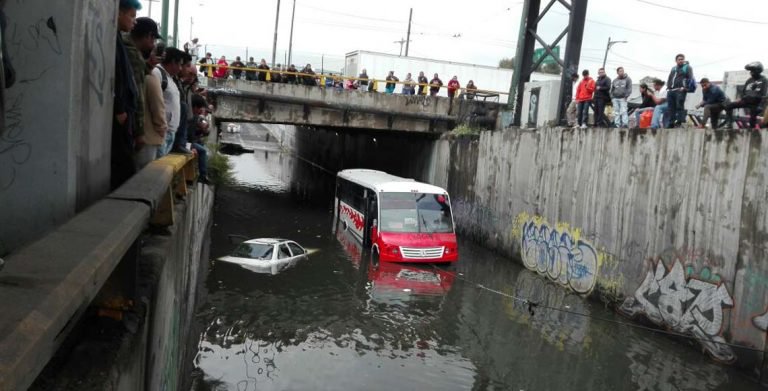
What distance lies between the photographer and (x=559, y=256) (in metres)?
18.5

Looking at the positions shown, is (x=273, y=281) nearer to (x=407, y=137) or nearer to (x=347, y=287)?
(x=347, y=287)

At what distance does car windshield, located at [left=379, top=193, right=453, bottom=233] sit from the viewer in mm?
20250


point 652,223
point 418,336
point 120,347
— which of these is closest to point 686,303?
point 652,223

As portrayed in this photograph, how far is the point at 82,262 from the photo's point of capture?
1663 mm

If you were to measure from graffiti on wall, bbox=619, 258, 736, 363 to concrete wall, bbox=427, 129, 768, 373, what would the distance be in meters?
0.02

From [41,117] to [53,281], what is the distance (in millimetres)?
1490

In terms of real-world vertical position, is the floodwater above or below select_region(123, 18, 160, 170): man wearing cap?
below

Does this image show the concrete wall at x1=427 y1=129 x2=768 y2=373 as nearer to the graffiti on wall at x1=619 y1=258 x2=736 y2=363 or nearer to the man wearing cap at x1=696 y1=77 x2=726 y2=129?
the graffiti on wall at x1=619 y1=258 x2=736 y2=363

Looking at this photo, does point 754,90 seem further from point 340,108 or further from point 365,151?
point 365,151

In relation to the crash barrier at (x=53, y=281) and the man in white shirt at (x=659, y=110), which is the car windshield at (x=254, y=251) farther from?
the crash barrier at (x=53, y=281)

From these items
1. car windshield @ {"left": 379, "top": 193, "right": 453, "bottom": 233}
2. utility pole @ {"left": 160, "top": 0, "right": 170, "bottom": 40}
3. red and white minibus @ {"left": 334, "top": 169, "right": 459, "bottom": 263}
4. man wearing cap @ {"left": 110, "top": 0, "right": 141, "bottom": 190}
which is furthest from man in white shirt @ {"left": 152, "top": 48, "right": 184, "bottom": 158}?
car windshield @ {"left": 379, "top": 193, "right": 453, "bottom": 233}

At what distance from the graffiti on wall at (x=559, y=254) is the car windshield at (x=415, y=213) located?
9.00 feet

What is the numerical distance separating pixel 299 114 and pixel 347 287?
41.4 feet

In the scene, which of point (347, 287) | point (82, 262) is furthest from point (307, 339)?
point (82, 262)
